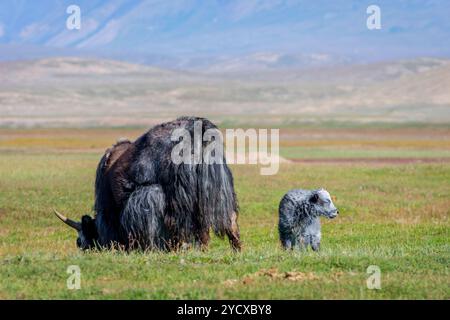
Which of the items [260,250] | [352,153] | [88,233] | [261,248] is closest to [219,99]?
[352,153]

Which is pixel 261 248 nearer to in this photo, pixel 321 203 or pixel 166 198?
pixel 321 203

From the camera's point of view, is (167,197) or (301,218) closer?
(167,197)

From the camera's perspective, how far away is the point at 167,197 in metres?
11.5

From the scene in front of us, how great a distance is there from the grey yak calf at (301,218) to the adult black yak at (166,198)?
1103mm

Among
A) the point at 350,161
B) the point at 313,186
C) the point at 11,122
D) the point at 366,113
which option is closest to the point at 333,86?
the point at 366,113

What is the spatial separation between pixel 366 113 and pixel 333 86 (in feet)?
97.9

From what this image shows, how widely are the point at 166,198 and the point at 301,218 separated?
2.21m

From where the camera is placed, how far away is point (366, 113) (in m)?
119

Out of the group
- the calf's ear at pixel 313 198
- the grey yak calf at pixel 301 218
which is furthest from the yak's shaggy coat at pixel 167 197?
the calf's ear at pixel 313 198

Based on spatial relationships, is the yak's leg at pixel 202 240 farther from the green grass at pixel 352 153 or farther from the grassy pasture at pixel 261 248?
the green grass at pixel 352 153

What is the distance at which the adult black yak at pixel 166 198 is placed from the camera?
1148cm

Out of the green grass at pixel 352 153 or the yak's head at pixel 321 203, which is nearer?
the yak's head at pixel 321 203

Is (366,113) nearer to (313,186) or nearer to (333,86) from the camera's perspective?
(333,86)

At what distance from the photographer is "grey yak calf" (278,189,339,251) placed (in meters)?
12.8
